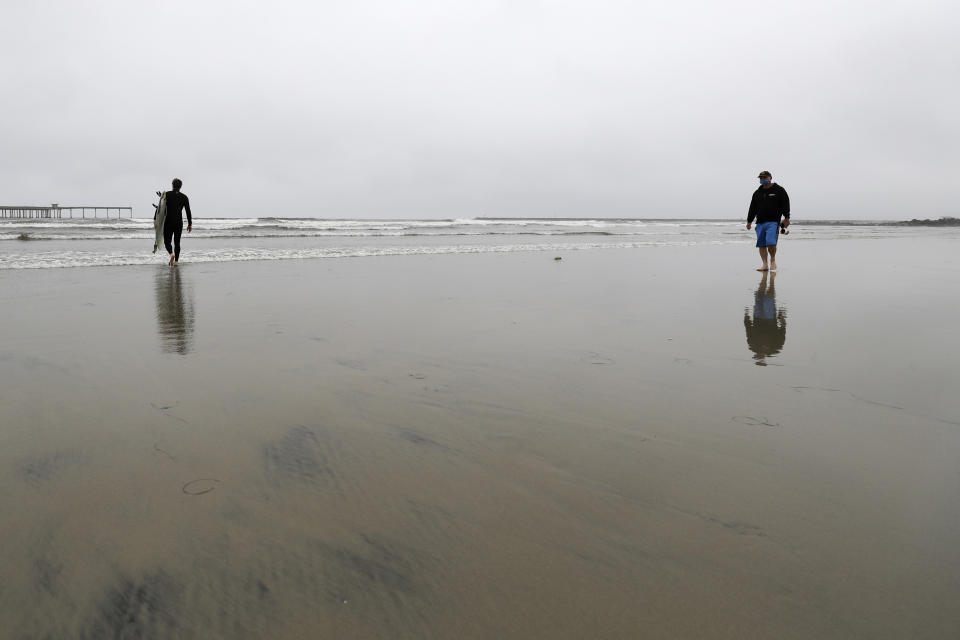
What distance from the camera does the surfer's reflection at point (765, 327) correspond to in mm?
4270

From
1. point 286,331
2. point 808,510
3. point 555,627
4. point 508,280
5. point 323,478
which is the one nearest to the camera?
point 555,627

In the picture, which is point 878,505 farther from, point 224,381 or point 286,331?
point 286,331

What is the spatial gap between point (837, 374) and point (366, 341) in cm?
338

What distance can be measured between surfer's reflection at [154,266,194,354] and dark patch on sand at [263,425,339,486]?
207 cm

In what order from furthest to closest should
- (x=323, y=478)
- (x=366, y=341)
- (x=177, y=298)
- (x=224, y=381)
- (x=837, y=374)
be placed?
(x=177, y=298)
(x=366, y=341)
(x=837, y=374)
(x=224, y=381)
(x=323, y=478)

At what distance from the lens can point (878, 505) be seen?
1942mm

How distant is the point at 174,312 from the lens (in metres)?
5.78

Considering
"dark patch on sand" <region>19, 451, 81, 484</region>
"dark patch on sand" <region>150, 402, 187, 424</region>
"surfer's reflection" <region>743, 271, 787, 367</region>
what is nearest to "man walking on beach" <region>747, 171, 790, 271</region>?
"surfer's reflection" <region>743, 271, 787, 367</region>

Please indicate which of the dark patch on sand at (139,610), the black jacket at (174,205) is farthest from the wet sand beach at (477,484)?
the black jacket at (174,205)

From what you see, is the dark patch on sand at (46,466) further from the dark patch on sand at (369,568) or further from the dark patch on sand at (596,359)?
the dark patch on sand at (596,359)

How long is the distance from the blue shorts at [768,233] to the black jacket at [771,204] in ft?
0.28

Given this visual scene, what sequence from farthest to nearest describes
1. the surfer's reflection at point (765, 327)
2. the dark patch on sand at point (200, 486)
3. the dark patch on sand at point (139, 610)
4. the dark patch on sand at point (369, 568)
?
1. the surfer's reflection at point (765, 327)
2. the dark patch on sand at point (200, 486)
3. the dark patch on sand at point (369, 568)
4. the dark patch on sand at point (139, 610)

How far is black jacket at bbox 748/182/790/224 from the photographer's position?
414 inches

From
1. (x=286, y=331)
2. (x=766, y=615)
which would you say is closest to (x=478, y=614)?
(x=766, y=615)
